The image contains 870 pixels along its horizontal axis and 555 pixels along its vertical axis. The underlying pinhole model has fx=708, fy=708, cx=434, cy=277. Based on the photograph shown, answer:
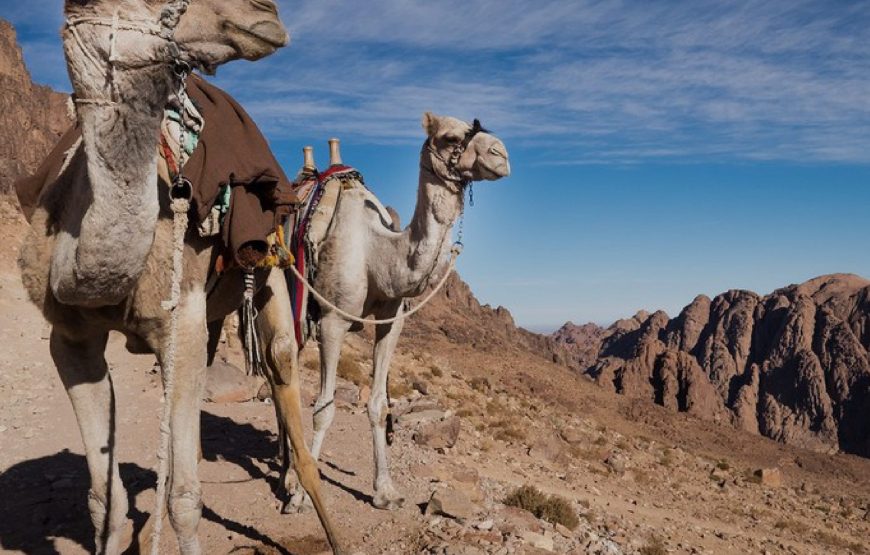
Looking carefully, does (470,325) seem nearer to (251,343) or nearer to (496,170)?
(496,170)

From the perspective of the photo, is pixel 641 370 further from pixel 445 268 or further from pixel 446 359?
pixel 445 268

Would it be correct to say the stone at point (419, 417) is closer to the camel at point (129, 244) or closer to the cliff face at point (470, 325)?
the camel at point (129, 244)

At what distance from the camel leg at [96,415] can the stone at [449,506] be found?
10.4 feet

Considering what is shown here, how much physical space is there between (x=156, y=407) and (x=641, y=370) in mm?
54487

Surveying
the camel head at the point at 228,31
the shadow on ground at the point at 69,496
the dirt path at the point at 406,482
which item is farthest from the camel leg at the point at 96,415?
the camel head at the point at 228,31

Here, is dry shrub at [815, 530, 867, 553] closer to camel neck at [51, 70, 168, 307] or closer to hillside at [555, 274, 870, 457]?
camel neck at [51, 70, 168, 307]

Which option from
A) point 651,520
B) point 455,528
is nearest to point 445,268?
point 455,528

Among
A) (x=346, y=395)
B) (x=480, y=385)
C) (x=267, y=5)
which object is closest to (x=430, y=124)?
(x=267, y=5)

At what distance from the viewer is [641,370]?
5962 cm

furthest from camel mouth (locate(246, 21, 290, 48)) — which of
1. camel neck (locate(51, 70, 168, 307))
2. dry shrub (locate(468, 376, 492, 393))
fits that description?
dry shrub (locate(468, 376, 492, 393))

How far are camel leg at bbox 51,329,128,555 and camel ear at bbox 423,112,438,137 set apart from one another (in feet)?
10.7

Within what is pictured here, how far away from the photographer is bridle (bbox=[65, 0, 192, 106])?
2.69 m

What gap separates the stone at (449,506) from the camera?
657 cm

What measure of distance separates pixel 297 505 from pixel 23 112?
59162mm
